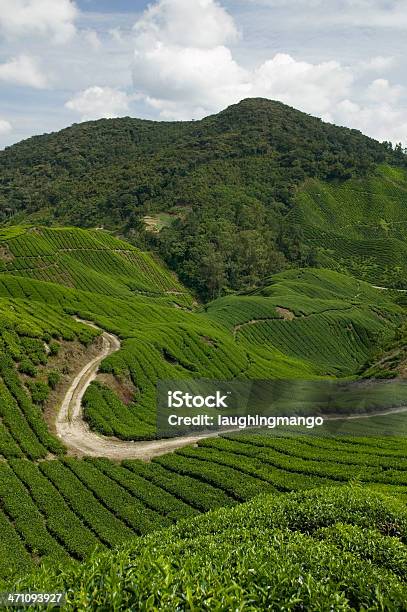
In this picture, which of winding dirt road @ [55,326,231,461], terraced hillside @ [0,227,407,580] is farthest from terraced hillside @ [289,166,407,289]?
winding dirt road @ [55,326,231,461]

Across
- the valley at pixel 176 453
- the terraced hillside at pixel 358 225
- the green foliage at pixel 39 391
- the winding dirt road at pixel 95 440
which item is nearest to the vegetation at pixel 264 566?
the valley at pixel 176 453

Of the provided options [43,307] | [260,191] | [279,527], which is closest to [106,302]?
[43,307]

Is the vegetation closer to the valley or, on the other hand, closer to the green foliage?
the valley

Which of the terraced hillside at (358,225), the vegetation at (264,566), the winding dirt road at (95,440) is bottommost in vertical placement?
the winding dirt road at (95,440)

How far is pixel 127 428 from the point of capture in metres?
37.7

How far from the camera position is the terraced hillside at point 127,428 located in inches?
995

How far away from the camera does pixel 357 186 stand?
194500 millimetres

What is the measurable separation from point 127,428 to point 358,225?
512 ft

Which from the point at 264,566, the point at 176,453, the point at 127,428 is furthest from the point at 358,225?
the point at 264,566

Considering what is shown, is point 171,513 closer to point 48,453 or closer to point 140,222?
point 48,453

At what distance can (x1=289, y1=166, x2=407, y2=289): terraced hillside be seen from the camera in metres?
153

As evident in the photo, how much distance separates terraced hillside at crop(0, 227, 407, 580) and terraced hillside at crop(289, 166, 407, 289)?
67.1m

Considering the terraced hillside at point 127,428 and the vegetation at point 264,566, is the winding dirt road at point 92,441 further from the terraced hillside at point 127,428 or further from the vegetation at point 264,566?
the vegetation at point 264,566

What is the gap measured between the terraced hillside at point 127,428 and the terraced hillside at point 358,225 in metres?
67.1
